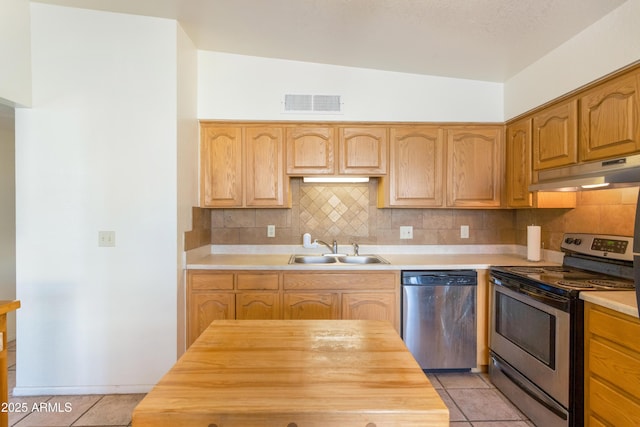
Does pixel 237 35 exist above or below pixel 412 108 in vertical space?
Result: above

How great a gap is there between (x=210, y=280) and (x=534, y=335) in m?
2.30

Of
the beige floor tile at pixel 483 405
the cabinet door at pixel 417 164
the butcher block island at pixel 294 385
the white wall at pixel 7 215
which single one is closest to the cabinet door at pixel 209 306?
the butcher block island at pixel 294 385

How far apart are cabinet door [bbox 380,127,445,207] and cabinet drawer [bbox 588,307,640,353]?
57.6 inches

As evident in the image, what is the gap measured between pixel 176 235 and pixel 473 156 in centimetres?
261

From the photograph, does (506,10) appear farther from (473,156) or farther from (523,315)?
(523,315)

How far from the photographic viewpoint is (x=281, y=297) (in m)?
2.57

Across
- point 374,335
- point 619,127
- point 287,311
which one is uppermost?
point 619,127

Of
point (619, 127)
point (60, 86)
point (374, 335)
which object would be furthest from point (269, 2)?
point (619, 127)

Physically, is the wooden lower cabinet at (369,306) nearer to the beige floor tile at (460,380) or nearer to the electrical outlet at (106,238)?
the beige floor tile at (460,380)

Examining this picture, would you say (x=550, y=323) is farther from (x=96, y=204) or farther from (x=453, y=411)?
(x=96, y=204)

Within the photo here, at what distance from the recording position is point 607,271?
214 centimetres

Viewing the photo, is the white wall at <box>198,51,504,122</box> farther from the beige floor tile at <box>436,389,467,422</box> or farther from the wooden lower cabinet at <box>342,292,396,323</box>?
the beige floor tile at <box>436,389,467,422</box>

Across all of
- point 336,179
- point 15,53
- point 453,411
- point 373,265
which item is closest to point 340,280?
point 373,265

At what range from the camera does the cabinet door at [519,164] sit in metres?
2.64
